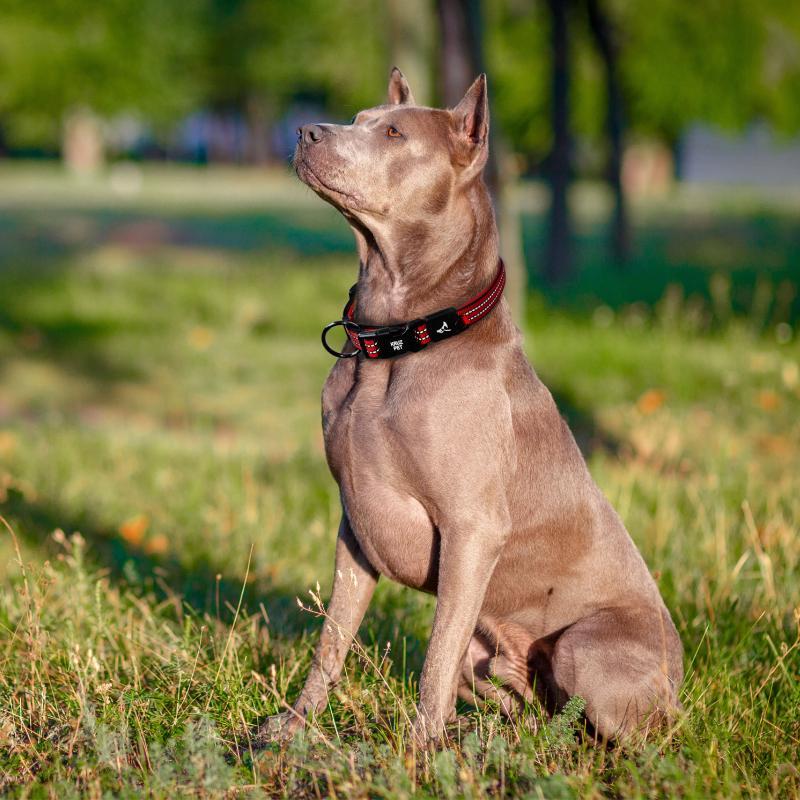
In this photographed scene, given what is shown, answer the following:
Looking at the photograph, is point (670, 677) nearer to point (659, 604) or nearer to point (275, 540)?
point (659, 604)

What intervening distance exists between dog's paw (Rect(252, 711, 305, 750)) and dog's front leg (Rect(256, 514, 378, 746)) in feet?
0.11

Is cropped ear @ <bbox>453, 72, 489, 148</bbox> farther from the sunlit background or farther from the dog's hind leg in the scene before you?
the dog's hind leg

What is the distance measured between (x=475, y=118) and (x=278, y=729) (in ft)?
6.23

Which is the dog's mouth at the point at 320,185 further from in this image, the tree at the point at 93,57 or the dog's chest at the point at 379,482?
the tree at the point at 93,57

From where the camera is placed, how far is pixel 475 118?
3.29m

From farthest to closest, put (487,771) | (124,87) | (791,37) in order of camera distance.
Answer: (124,87), (791,37), (487,771)

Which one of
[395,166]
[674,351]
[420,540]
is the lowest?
[674,351]

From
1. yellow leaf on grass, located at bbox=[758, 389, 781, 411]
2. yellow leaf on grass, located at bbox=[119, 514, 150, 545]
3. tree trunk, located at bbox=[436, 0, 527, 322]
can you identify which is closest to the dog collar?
yellow leaf on grass, located at bbox=[119, 514, 150, 545]

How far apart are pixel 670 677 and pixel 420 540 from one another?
866 mm

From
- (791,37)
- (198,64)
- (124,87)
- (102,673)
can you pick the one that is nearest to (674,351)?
(102,673)

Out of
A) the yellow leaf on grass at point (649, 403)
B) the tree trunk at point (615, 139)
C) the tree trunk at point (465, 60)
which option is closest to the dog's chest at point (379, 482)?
the yellow leaf on grass at point (649, 403)

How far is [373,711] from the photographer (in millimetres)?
3336

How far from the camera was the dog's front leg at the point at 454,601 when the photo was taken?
3096mm

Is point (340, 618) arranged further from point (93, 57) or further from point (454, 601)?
point (93, 57)
